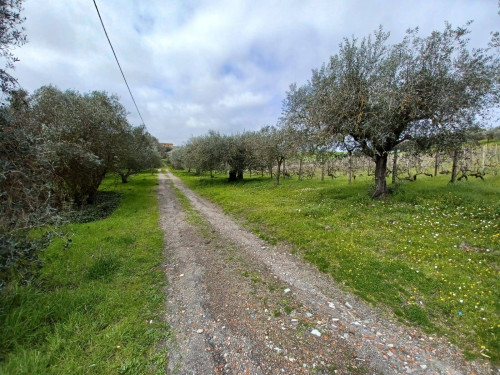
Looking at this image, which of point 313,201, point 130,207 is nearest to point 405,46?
point 313,201

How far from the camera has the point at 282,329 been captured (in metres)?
3.70

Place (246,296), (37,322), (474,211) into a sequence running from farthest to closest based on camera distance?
(474,211)
(246,296)
(37,322)

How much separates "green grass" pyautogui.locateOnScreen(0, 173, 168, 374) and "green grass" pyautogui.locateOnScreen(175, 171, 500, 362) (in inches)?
169

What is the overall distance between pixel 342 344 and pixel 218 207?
11.3 meters

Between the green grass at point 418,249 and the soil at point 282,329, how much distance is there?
0.49 m

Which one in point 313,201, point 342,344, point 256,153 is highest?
point 256,153

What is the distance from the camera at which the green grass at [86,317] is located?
2955mm

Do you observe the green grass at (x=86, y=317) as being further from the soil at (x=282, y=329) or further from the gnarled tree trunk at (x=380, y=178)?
the gnarled tree trunk at (x=380, y=178)

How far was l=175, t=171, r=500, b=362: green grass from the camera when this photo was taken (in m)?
3.97

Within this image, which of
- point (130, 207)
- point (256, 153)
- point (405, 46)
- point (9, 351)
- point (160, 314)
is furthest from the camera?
point (256, 153)

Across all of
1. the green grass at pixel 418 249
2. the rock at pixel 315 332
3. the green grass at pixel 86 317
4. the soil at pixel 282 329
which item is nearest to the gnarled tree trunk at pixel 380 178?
the green grass at pixel 418 249

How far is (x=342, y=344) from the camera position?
3.40 m

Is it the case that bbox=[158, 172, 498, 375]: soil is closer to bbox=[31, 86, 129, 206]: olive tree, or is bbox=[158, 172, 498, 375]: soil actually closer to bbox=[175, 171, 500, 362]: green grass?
bbox=[175, 171, 500, 362]: green grass

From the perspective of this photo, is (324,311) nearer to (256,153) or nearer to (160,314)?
(160,314)
